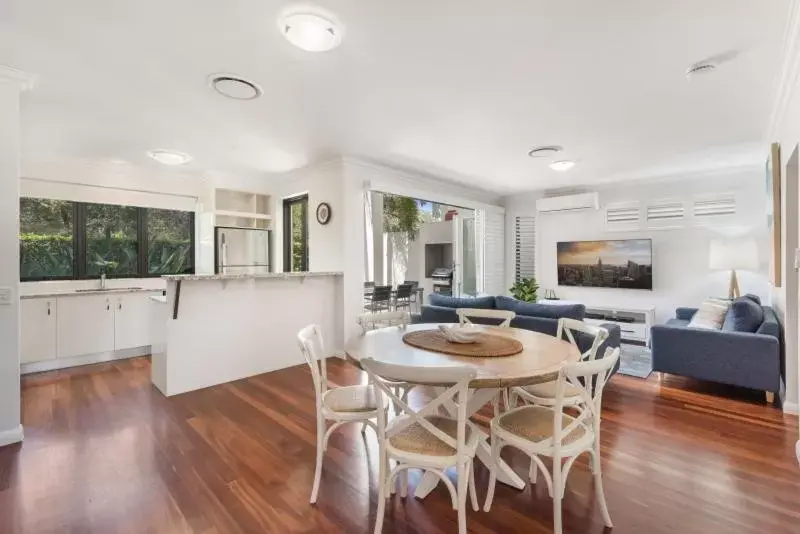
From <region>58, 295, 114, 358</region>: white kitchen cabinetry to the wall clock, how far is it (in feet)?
8.70

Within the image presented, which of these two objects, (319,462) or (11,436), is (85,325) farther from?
(319,462)

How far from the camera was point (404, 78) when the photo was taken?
271 centimetres

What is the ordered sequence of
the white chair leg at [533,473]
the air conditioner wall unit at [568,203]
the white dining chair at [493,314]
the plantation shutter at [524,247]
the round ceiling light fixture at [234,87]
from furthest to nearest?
the plantation shutter at [524,247]
the air conditioner wall unit at [568,203]
the white dining chair at [493,314]
the round ceiling light fixture at [234,87]
the white chair leg at [533,473]

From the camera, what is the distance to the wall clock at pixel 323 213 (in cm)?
493

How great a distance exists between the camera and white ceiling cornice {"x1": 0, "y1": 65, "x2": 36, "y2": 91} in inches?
99.3

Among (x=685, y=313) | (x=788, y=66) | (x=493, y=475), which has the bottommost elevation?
(x=493, y=475)

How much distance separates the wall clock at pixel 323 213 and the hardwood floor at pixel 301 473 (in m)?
2.35

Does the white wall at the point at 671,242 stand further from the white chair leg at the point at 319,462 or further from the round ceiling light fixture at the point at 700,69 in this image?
the white chair leg at the point at 319,462

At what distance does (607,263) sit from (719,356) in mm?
3072

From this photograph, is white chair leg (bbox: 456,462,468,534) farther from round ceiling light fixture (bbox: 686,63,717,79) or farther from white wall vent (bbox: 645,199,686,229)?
white wall vent (bbox: 645,199,686,229)

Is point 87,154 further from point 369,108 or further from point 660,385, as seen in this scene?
point 660,385

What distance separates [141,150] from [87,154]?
686 mm

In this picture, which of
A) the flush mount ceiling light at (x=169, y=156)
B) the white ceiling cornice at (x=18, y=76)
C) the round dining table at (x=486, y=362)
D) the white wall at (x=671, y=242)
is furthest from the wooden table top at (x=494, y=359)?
the white wall at (x=671, y=242)

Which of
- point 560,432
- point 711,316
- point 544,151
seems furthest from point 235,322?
point 711,316
